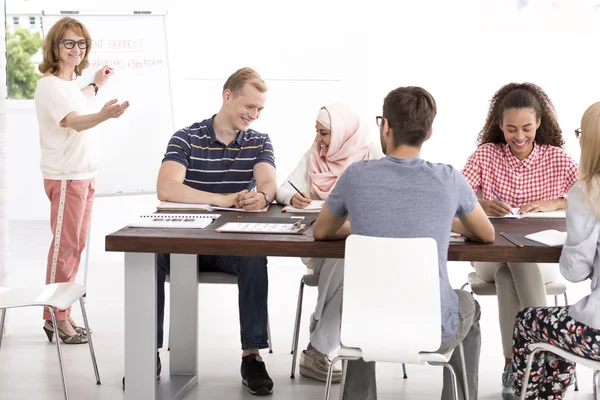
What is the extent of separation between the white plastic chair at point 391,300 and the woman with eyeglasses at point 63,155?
188 centimetres

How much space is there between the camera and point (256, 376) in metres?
3.18

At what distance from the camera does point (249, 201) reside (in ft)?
10.2

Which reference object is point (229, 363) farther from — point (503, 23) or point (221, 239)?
point (503, 23)

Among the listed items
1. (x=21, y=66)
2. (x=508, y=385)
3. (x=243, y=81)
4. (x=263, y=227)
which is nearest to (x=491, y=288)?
(x=508, y=385)

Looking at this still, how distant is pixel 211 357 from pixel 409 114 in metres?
1.78

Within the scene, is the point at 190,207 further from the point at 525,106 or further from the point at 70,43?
the point at 525,106

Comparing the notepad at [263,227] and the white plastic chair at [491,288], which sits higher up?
the notepad at [263,227]

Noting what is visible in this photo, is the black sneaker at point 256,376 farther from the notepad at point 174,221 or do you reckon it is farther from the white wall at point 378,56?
the white wall at point 378,56

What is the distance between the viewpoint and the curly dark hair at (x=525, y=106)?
3.29m

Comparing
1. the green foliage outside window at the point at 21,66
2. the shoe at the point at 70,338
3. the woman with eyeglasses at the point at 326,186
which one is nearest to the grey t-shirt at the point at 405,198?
the woman with eyeglasses at the point at 326,186

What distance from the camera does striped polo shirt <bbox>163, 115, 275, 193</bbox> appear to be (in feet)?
11.4

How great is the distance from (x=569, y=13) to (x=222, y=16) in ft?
8.08

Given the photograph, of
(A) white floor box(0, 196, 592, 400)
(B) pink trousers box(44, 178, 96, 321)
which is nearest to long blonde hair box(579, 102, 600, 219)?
(A) white floor box(0, 196, 592, 400)

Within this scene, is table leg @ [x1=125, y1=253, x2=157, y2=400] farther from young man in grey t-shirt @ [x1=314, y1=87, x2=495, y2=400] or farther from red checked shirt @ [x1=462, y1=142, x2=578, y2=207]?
red checked shirt @ [x1=462, y1=142, x2=578, y2=207]
